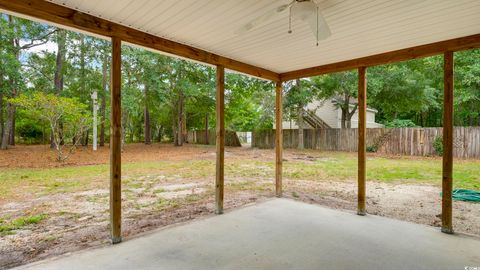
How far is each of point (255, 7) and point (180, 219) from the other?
280cm

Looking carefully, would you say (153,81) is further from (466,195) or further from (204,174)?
(466,195)

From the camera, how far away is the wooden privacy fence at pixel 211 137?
60.2 feet

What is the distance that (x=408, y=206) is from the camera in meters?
4.20

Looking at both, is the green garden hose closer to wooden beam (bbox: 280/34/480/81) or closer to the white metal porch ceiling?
wooden beam (bbox: 280/34/480/81)

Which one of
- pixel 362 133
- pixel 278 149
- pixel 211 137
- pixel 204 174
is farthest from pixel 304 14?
pixel 211 137

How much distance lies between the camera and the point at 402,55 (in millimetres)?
3270

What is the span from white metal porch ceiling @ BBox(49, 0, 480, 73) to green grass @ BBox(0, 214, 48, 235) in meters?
2.75

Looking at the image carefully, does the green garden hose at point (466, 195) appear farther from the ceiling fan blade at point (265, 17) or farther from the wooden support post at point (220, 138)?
the ceiling fan blade at point (265, 17)

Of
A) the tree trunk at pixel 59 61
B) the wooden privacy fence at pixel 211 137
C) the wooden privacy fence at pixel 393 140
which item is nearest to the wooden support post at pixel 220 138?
the wooden privacy fence at pixel 393 140

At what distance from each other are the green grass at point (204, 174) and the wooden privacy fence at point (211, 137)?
9.37 metres

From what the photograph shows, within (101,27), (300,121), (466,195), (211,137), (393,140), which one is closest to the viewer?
(101,27)

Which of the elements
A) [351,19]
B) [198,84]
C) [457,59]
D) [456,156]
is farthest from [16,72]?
[457,59]

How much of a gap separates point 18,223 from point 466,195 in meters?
7.19

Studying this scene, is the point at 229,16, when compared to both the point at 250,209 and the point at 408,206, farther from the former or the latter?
the point at 408,206
